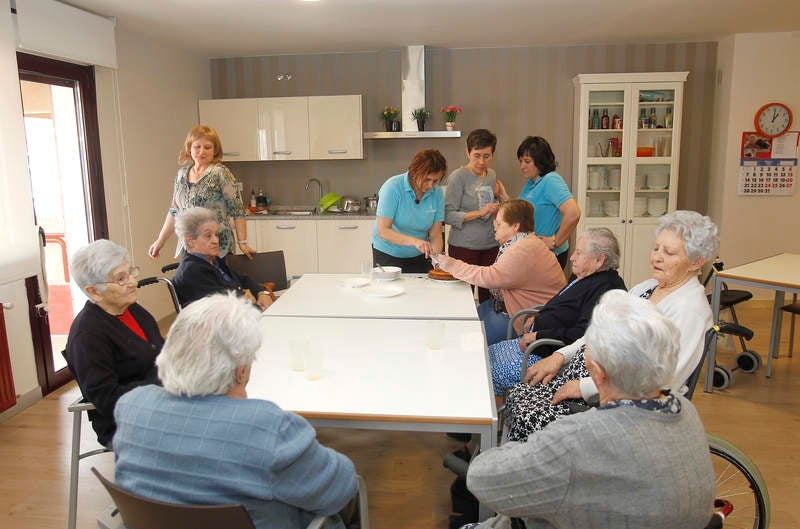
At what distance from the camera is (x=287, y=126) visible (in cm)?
583

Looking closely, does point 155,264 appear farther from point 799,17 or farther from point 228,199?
point 799,17

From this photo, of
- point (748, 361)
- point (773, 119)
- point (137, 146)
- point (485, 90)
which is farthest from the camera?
point (485, 90)

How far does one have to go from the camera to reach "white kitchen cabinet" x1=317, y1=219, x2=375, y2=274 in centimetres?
576

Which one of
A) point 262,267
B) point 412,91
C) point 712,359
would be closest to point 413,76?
point 412,91

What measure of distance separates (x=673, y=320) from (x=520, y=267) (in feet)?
3.28

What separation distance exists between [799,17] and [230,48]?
481 centimetres

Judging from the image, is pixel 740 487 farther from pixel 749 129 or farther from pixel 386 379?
pixel 749 129

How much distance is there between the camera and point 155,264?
5.20 metres

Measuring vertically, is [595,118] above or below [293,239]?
above

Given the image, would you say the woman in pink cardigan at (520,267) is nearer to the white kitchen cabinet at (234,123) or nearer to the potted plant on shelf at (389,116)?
the potted plant on shelf at (389,116)

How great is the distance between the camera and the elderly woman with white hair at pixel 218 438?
123 centimetres

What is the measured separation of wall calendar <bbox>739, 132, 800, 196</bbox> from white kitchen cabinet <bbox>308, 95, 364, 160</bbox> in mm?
3567

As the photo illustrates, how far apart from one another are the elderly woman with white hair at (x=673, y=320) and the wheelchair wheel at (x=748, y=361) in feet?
6.76

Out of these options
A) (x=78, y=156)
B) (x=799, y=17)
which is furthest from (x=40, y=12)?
(x=799, y=17)
